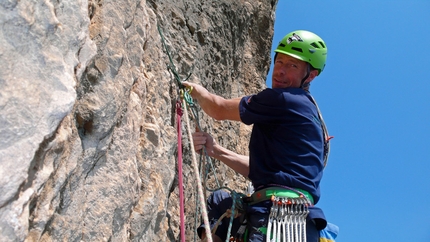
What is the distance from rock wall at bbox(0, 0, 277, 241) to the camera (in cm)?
212

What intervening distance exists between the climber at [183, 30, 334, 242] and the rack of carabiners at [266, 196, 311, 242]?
0.23 ft

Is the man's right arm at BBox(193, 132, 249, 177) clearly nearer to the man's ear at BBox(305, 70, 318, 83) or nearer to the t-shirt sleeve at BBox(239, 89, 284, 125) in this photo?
the t-shirt sleeve at BBox(239, 89, 284, 125)

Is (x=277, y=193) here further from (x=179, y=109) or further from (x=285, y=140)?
(x=179, y=109)

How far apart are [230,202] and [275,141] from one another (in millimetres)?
746

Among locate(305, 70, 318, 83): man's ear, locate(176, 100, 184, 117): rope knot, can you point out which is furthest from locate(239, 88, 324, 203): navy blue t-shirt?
locate(176, 100, 184, 117): rope knot

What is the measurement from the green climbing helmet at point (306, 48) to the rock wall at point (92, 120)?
107cm

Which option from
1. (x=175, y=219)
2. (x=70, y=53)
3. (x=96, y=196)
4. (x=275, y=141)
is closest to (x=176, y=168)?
(x=175, y=219)

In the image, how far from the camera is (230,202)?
418 centimetres

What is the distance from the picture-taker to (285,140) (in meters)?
3.75

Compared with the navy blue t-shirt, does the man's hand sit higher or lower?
lower

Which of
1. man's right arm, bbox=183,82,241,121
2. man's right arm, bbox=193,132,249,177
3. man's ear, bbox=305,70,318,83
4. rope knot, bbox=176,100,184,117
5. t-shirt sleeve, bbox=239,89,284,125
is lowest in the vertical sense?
man's right arm, bbox=193,132,249,177

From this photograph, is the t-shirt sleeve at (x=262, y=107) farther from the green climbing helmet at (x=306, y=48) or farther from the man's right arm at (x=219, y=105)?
the green climbing helmet at (x=306, y=48)

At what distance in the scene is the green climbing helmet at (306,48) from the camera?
4.25 meters

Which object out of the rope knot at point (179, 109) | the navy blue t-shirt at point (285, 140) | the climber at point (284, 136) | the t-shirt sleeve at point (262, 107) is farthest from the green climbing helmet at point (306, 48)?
the rope knot at point (179, 109)
